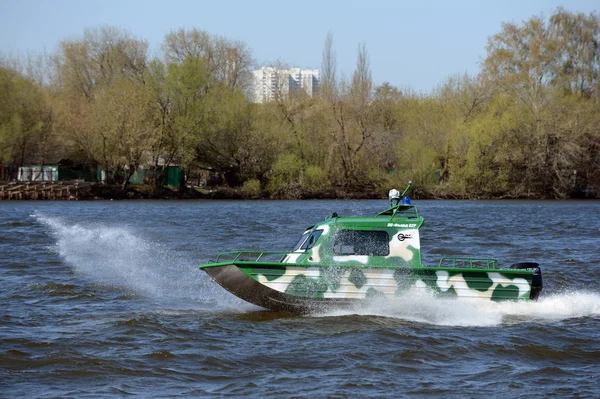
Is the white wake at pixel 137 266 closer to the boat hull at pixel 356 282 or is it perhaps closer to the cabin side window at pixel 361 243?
the boat hull at pixel 356 282

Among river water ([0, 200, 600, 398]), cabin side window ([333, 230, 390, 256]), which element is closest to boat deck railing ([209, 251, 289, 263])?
river water ([0, 200, 600, 398])

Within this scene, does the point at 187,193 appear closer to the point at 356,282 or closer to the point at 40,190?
the point at 40,190

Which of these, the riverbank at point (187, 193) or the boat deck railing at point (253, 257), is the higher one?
the riverbank at point (187, 193)

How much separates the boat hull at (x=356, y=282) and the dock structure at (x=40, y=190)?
2029 inches

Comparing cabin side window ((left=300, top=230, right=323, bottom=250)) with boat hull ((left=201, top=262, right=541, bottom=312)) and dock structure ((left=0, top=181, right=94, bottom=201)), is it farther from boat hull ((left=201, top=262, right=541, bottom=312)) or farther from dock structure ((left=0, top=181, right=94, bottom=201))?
dock structure ((left=0, top=181, right=94, bottom=201))

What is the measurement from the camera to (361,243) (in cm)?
1620

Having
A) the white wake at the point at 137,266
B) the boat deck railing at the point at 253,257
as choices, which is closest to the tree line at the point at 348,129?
the white wake at the point at 137,266

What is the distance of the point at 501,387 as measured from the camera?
11.9 m

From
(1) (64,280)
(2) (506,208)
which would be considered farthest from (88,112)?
(1) (64,280)

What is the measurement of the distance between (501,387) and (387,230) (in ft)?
16.2

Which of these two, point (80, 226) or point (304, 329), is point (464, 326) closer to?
point (304, 329)

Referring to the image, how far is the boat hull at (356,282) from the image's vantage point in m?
15.8

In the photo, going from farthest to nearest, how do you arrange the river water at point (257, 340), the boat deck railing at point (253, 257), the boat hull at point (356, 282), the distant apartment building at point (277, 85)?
the distant apartment building at point (277, 85), the boat hull at point (356, 282), the boat deck railing at point (253, 257), the river water at point (257, 340)

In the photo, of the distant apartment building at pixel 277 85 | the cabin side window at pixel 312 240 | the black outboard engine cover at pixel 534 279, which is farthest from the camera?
the distant apartment building at pixel 277 85
